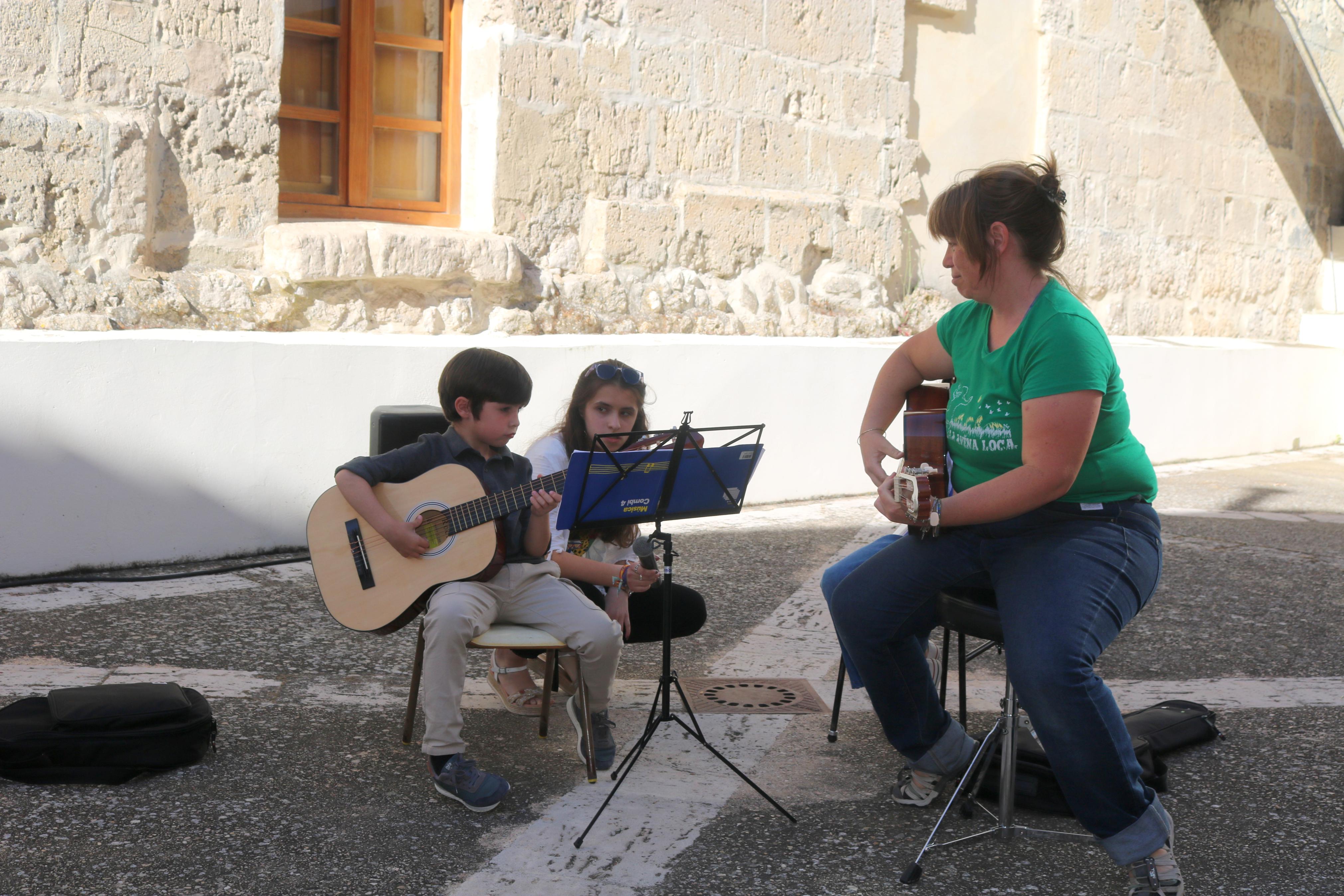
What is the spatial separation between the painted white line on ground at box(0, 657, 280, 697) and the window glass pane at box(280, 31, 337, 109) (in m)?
3.18

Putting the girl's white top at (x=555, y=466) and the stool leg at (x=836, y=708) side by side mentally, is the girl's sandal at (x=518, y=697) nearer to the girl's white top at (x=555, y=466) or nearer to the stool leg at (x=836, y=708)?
the girl's white top at (x=555, y=466)

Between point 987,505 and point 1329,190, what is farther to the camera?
point 1329,190

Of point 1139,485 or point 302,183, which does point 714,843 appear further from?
point 302,183

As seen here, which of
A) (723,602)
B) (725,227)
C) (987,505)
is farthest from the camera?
(725,227)

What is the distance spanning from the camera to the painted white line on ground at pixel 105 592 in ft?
14.0

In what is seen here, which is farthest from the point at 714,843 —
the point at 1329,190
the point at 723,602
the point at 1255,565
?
the point at 1329,190

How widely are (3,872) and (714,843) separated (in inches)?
54.8

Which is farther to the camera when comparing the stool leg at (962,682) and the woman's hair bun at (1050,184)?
the stool leg at (962,682)

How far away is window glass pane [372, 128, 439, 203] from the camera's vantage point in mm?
6191

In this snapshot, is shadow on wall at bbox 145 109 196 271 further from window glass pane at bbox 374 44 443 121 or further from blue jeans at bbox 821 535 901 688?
blue jeans at bbox 821 535 901 688

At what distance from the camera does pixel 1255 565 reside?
572cm

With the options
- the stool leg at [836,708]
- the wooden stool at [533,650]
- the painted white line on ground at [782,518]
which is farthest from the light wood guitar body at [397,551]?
the painted white line on ground at [782,518]

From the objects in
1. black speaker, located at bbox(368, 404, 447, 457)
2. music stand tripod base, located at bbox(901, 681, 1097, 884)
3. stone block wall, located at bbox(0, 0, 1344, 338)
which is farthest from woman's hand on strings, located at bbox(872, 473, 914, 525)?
stone block wall, located at bbox(0, 0, 1344, 338)

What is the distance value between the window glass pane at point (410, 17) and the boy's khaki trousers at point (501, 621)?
13.2 feet
